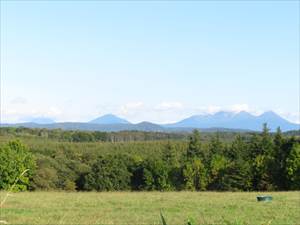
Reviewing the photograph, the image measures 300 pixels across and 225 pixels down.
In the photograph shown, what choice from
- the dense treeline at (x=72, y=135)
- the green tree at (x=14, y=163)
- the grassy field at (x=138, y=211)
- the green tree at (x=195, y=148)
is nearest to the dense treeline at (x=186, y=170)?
the green tree at (x=14, y=163)

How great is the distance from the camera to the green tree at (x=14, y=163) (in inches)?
1813

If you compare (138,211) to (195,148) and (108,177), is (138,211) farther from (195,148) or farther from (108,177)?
(195,148)

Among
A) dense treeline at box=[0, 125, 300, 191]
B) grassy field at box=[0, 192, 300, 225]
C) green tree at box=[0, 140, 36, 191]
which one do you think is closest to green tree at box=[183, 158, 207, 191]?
dense treeline at box=[0, 125, 300, 191]

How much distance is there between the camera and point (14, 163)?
159 feet

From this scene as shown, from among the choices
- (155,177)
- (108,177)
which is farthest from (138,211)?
(155,177)

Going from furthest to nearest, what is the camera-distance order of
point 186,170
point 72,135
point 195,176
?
1. point 72,135
2. point 186,170
3. point 195,176

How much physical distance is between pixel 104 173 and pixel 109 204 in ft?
113

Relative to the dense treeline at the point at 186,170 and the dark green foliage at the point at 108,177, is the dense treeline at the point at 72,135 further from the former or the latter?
the dark green foliage at the point at 108,177

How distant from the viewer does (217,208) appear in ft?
62.7

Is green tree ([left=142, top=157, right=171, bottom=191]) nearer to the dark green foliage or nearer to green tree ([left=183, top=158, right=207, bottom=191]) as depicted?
the dark green foliage

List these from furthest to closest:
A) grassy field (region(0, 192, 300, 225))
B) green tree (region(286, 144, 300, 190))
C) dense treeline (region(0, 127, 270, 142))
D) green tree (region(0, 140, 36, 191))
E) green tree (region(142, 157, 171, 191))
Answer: dense treeline (region(0, 127, 270, 142))
green tree (region(142, 157, 171, 191))
green tree (region(286, 144, 300, 190))
green tree (region(0, 140, 36, 191))
grassy field (region(0, 192, 300, 225))

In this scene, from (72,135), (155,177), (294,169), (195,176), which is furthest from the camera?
(72,135)

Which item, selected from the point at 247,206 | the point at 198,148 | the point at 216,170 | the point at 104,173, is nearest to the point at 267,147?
the point at 216,170

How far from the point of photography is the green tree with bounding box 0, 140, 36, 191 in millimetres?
46062
